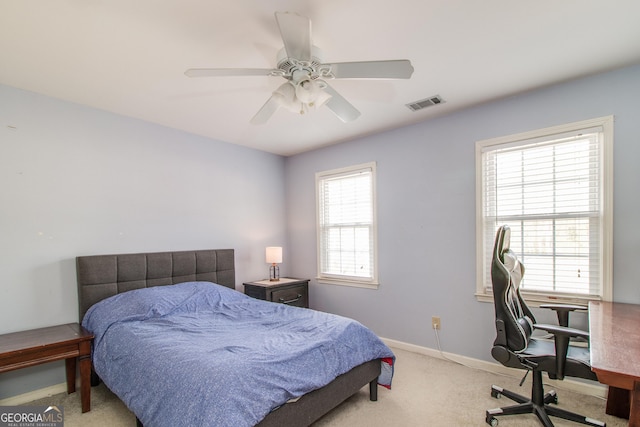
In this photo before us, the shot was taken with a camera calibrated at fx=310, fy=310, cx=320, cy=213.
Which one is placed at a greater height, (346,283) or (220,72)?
(220,72)

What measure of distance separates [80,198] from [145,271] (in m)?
0.86

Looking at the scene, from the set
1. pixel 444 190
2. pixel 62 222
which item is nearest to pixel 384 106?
pixel 444 190

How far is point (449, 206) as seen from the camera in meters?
3.09

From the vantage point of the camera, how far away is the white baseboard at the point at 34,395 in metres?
2.32

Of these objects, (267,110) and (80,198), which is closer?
(267,110)

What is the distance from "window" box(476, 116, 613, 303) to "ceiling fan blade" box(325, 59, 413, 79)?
1621 mm

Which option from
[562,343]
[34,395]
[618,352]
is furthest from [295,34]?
[34,395]

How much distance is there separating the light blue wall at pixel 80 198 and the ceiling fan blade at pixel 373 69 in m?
2.37

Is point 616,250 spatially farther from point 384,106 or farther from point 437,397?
point 384,106

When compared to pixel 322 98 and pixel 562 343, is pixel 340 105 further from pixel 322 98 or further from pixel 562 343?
pixel 562 343

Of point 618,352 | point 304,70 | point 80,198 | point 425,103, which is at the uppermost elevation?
point 425,103

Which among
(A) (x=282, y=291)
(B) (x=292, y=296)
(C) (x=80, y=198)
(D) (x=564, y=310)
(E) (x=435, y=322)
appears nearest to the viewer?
(D) (x=564, y=310)

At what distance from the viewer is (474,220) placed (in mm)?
2928

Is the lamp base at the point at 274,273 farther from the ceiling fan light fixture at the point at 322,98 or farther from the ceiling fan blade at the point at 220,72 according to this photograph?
the ceiling fan blade at the point at 220,72
